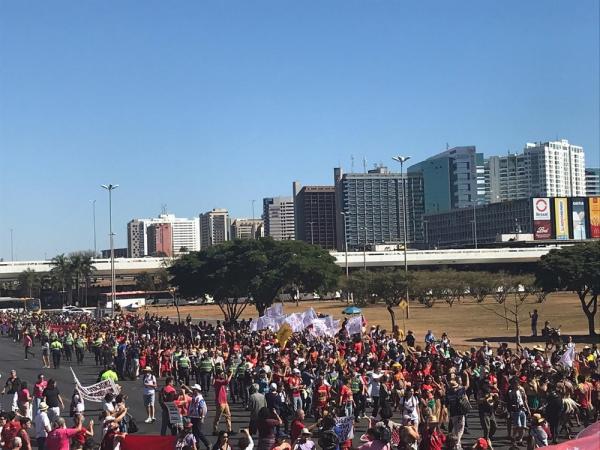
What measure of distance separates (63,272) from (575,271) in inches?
3618

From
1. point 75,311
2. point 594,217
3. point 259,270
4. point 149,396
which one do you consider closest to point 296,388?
point 149,396

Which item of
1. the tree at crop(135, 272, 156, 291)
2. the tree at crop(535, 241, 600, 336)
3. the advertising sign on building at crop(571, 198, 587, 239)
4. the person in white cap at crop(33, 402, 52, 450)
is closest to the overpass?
the tree at crop(135, 272, 156, 291)

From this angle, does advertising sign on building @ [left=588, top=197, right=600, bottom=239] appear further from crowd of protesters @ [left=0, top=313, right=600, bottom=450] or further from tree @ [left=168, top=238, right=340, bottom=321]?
crowd of protesters @ [left=0, top=313, right=600, bottom=450]

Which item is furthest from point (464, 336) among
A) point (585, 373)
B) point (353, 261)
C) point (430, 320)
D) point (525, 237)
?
point (525, 237)

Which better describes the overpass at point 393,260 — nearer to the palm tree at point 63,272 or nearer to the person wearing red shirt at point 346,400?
the palm tree at point 63,272

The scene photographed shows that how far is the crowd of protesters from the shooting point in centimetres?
1460

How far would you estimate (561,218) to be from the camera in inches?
5999

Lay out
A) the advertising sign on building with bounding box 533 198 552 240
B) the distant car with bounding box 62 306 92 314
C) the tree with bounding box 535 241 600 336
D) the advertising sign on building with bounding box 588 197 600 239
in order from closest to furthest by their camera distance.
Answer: the tree with bounding box 535 241 600 336 → the distant car with bounding box 62 306 92 314 → the advertising sign on building with bounding box 533 198 552 240 → the advertising sign on building with bounding box 588 197 600 239

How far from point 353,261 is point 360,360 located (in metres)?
102

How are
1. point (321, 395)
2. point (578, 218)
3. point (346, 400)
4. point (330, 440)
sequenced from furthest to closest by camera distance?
point (578, 218), point (321, 395), point (346, 400), point (330, 440)

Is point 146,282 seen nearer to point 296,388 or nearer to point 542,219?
point 542,219

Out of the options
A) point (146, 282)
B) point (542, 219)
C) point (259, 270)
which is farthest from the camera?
point (542, 219)

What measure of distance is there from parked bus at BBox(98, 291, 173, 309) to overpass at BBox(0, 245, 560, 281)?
9.87 meters

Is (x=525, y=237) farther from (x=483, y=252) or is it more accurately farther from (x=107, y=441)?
(x=107, y=441)
